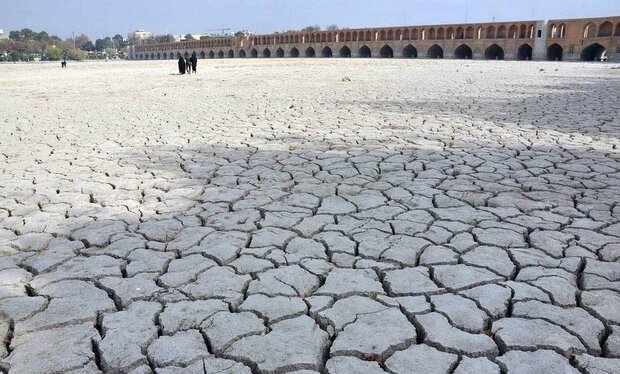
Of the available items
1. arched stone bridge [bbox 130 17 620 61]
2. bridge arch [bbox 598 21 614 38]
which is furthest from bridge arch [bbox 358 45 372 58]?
bridge arch [bbox 598 21 614 38]

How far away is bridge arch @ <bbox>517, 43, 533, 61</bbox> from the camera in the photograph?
38.2 metres

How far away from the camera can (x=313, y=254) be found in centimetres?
250

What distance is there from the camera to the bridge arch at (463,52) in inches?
1692

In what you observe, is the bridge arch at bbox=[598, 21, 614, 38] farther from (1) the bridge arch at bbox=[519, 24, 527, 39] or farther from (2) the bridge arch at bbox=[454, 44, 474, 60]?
(2) the bridge arch at bbox=[454, 44, 474, 60]

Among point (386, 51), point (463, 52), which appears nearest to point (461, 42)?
point (463, 52)

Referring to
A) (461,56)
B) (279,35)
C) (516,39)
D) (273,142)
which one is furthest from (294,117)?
(279,35)

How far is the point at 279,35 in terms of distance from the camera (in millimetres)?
61125

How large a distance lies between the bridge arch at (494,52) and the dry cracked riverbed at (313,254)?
39.0 m

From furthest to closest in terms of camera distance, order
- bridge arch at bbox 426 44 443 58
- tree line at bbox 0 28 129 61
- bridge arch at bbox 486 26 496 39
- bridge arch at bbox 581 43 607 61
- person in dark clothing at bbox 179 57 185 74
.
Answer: tree line at bbox 0 28 129 61 → bridge arch at bbox 426 44 443 58 → bridge arch at bbox 486 26 496 39 → bridge arch at bbox 581 43 607 61 → person in dark clothing at bbox 179 57 185 74

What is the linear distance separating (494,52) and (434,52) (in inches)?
240

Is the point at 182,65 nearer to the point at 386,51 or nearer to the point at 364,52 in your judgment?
the point at 386,51

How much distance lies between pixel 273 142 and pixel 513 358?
3.94 metres

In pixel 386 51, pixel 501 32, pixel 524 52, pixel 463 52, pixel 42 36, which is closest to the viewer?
pixel 524 52

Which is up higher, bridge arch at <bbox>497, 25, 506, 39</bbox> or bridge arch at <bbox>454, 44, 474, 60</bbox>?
bridge arch at <bbox>497, 25, 506, 39</bbox>
